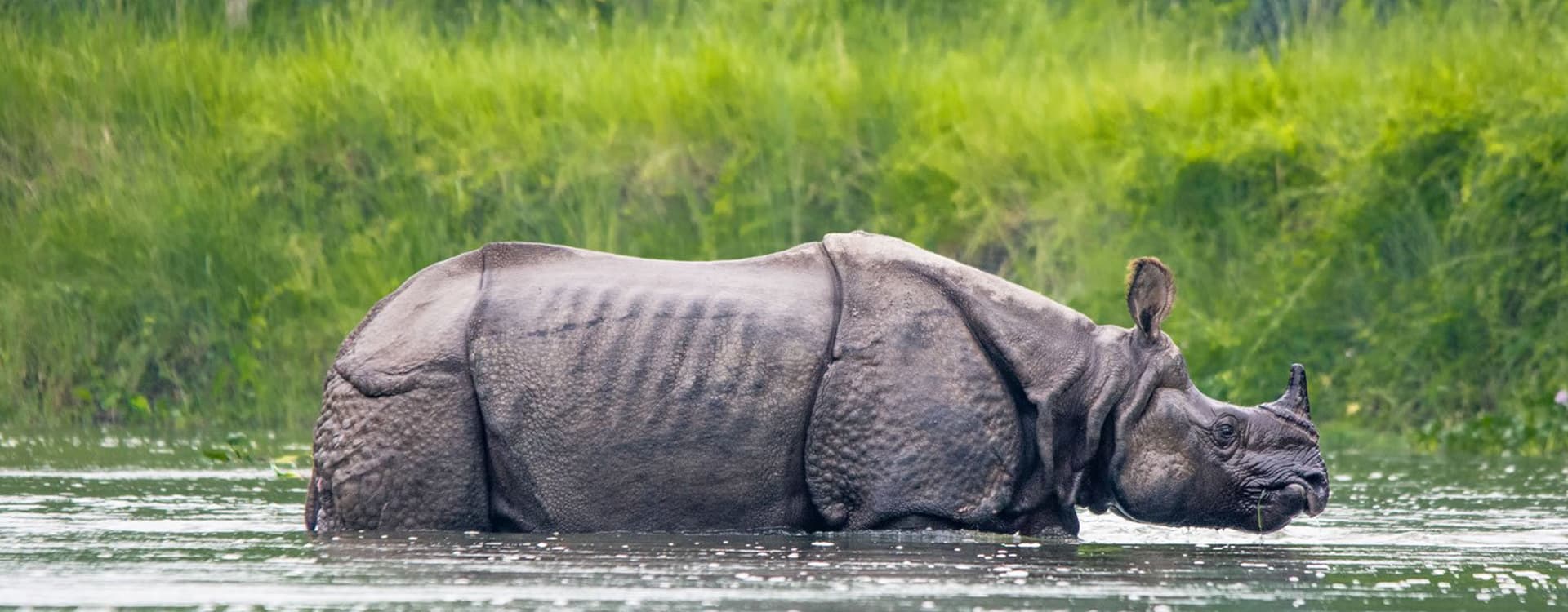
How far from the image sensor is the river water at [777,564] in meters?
6.17

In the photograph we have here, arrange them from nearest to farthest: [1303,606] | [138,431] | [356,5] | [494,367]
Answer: [1303,606], [494,367], [138,431], [356,5]

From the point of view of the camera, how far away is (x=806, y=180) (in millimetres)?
17078

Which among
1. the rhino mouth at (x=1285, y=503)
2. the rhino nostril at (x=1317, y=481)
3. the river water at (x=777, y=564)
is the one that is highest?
the rhino nostril at (x=1317, y=481)

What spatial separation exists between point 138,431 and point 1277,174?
7007 mm

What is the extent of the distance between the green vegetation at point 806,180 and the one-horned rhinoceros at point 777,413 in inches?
222

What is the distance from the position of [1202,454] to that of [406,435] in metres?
2.52

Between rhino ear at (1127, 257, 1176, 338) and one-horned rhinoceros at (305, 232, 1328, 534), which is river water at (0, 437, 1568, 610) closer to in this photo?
one-horned rhinoceros at (305, 232, 1328, 534)

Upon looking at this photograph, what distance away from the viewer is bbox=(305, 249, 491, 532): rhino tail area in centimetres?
777

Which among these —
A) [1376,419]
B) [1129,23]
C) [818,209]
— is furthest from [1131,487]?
[1129,23]

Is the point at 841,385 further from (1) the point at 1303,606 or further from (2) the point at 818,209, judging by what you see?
(2) the point at 818,209

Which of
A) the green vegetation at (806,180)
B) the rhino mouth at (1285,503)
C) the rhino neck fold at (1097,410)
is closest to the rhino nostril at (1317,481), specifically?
the rhino mouth at (1285,503)

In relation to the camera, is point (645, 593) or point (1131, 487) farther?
point (1131, 487)

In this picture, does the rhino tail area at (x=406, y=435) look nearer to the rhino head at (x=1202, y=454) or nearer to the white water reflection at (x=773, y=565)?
the white water reflection at (x=773, y=565)

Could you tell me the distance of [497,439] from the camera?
786cm
